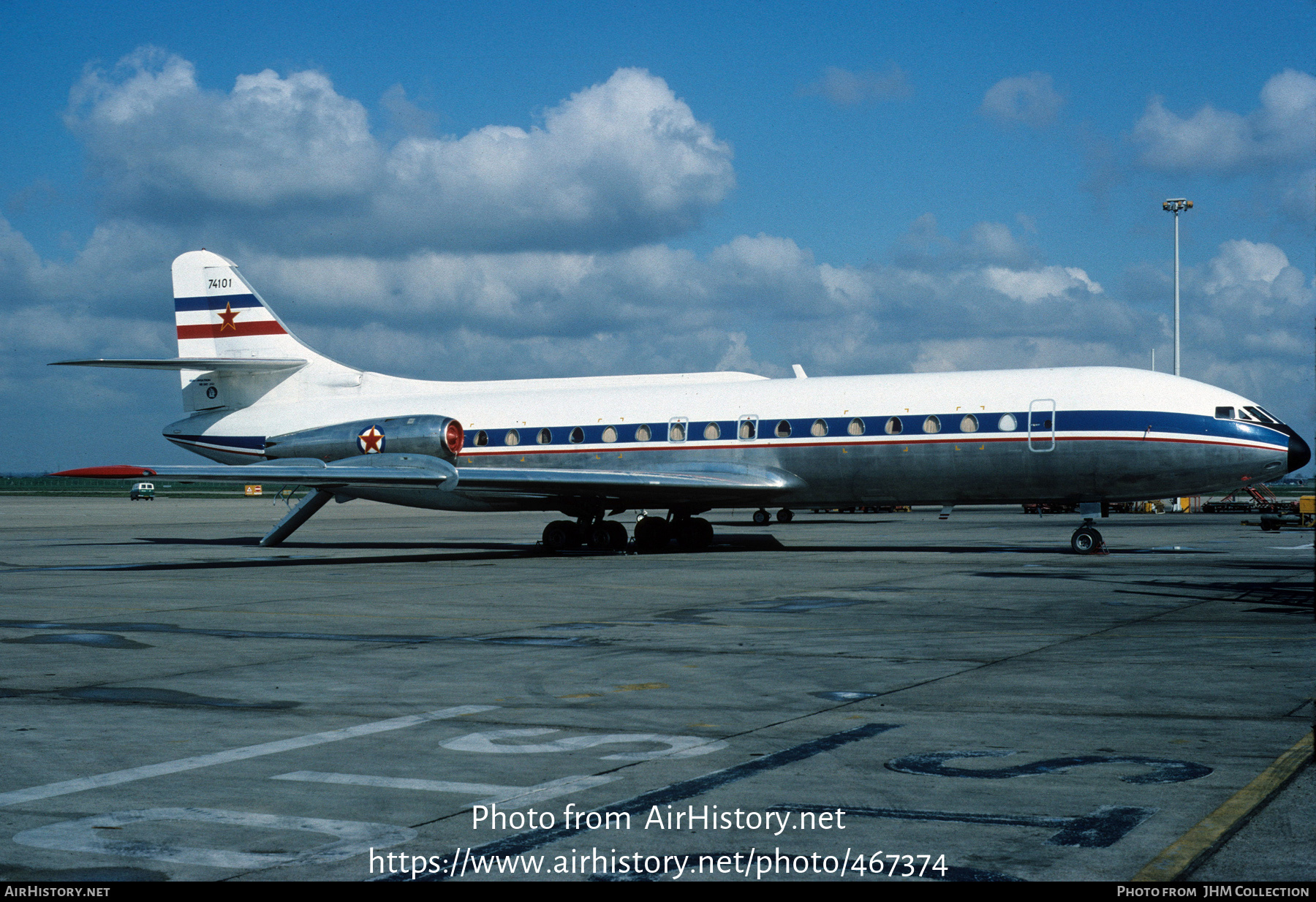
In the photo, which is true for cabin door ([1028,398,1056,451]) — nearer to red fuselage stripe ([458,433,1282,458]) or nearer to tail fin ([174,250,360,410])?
red fuselage stripe ([458,433,1282,458])

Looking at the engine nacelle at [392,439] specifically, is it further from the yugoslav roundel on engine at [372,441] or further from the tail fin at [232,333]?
the tail fin at [232,333]

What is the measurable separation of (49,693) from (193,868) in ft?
18.0

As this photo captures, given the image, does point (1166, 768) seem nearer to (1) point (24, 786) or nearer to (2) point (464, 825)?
(2) point (464, 825)

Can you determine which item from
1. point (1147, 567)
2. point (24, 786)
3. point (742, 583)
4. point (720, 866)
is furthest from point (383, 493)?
point (720, 866)

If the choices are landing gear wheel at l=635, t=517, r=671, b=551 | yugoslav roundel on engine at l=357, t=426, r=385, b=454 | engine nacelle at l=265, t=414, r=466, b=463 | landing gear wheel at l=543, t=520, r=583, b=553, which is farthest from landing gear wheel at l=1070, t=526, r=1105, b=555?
yugoslav roundel on engine at l=357, t=426, r=385, b=454

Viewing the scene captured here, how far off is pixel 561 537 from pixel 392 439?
4812 millimetres

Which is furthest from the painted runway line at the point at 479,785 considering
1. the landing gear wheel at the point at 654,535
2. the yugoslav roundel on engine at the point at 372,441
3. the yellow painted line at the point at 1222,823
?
the landing gear wheel at the point at 654,535

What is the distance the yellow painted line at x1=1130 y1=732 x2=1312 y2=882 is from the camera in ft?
16.8

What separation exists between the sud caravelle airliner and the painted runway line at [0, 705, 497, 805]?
631 inches

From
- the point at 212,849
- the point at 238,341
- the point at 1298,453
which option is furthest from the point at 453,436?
the point at 212,849

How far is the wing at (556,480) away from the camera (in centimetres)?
2612

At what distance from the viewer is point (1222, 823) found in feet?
18.8

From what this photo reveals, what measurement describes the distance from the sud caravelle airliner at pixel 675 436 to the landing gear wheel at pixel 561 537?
2.3 inches

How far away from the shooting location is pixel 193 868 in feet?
17.3
